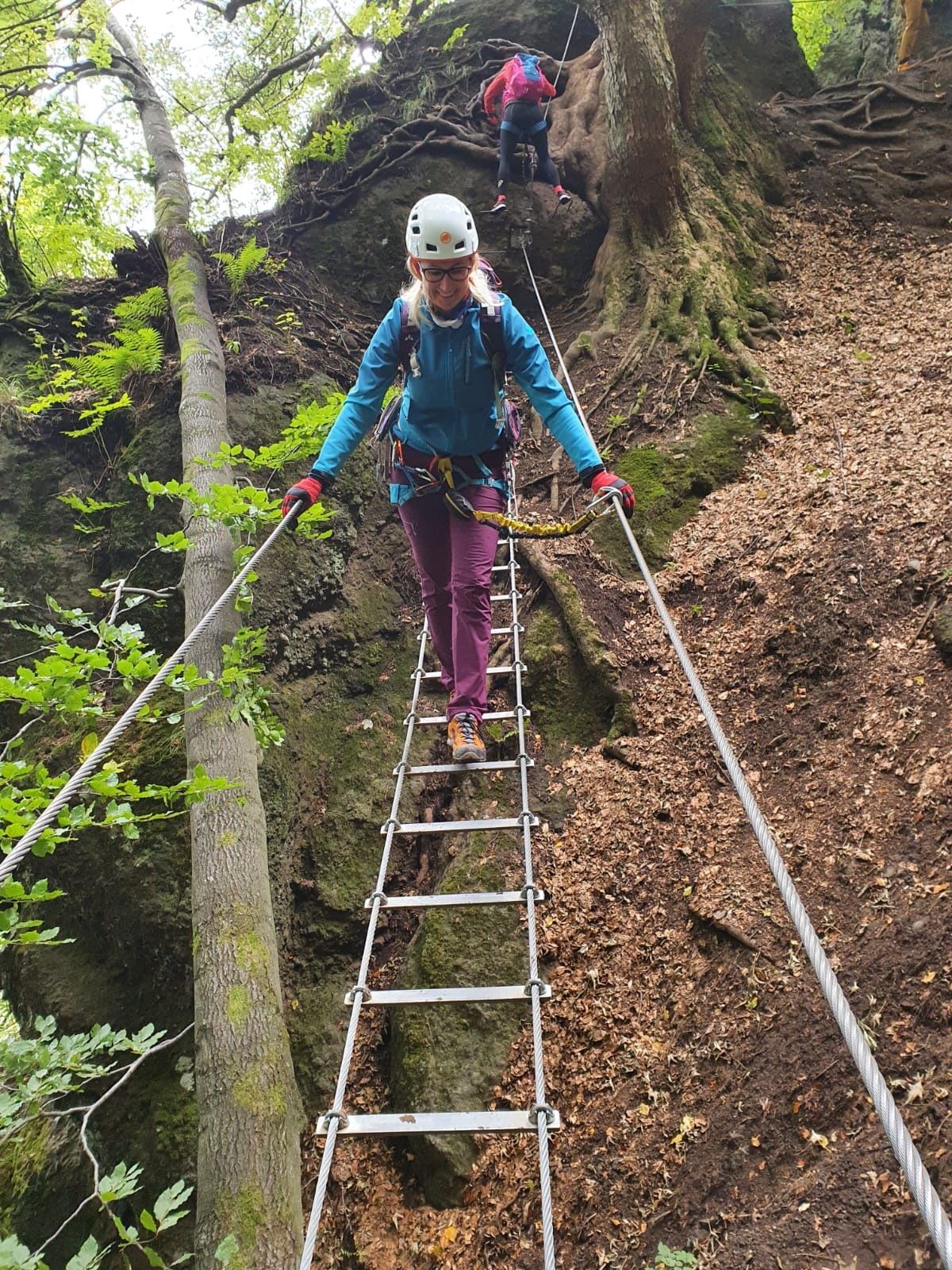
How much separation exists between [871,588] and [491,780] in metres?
2.08

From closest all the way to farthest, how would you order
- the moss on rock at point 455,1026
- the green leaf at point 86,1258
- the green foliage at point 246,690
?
the green leaf at point 86,1258 < the moss on rock at point 455,1026 < the green foliage at point 246,690

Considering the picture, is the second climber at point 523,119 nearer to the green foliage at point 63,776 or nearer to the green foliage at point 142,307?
the green foliage at point 142,307

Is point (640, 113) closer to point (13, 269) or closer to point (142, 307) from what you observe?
point (142, 307)

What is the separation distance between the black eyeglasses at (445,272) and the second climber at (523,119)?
5.28 meters

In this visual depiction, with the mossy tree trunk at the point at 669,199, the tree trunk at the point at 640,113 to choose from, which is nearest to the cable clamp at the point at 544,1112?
the mossy tree trunk at the point at 669,199

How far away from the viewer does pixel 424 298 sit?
3293mm

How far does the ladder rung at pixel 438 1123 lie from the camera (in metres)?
2.38

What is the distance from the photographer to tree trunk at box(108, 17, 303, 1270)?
2.01 meters

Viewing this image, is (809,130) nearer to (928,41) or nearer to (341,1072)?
(928,41)

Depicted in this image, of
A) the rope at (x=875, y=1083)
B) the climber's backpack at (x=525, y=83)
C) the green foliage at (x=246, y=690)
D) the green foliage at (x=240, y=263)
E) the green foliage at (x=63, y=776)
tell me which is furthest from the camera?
the climber's backpack at (x=525, y=83)

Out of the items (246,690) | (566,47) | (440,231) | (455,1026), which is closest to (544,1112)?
(455,1026)

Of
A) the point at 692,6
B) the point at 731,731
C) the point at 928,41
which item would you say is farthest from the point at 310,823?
the point at 928,41

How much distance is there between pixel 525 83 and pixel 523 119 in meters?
0.35

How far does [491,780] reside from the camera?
158 inches
